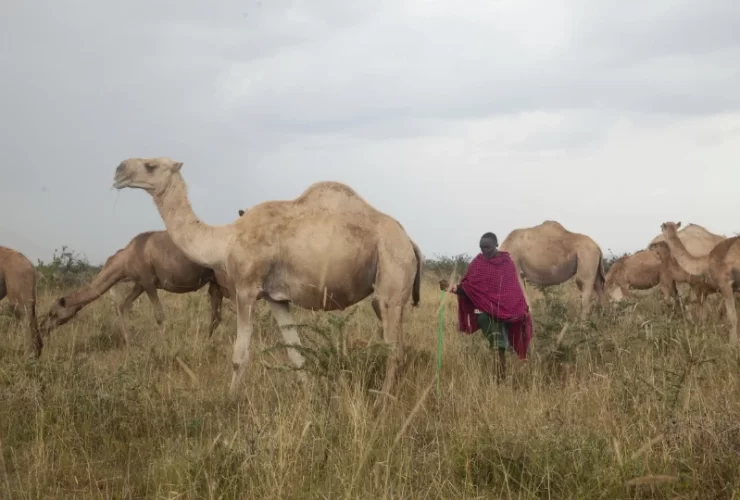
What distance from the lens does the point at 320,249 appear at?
683 cm

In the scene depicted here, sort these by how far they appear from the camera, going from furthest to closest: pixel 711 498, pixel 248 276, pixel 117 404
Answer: pixel 248 276 → pixel 117 404 → pixel 711 498

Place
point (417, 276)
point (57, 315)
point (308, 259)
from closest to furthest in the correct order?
point (308, 259), point (417, 276), point (57, 315)

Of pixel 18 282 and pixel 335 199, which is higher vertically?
pixel 335 199

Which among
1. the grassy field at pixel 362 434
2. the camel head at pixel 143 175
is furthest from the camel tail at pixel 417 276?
the camel head at pixel 143 175

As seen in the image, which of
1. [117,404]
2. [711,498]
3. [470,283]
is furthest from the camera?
[470,283]

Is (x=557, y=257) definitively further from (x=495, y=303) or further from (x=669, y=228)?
(x=495, y=303)

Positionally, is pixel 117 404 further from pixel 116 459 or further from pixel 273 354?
pixel 273 354

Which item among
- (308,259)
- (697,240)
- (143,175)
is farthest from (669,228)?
(143,175)

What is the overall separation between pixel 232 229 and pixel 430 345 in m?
3.51

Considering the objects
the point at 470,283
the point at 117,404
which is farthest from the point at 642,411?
the point at 117,404

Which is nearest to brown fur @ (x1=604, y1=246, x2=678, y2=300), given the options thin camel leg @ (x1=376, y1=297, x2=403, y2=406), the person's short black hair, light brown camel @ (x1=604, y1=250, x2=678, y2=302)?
light brown camel @ (x1=604, y1=250, x2=678, y2=302)

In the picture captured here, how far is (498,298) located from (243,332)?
315 cm

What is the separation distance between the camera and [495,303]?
26.4ft

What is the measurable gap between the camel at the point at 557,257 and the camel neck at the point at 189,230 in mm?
8350
